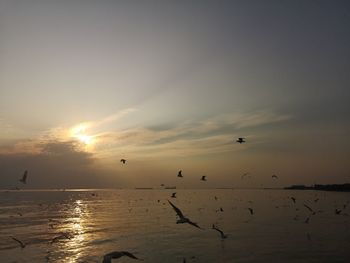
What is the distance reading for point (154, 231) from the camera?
53.6m

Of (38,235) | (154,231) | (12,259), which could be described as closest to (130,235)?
(154,231)

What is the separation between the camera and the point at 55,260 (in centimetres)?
3512

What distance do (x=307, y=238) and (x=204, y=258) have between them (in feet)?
57.5

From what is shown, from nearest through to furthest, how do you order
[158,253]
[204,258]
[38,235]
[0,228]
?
[204,258]
[158,253]
[38,235]
[0,228]

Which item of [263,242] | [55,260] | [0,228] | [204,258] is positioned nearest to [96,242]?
[55,260]

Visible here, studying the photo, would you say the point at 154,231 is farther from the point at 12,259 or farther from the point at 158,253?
the point at 12,259

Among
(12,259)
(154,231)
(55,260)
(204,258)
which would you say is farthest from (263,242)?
(12,259)

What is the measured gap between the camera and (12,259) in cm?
3562

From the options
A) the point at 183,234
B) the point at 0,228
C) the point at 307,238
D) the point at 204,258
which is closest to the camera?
the point at 204,258

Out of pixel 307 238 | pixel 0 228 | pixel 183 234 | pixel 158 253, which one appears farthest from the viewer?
pixel 0 228

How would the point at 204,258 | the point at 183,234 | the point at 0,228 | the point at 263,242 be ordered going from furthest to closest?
the point at 0,228 → the point at 183,234 → the point at 263,242 → the point at 204,258

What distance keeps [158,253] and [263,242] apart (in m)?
13.2

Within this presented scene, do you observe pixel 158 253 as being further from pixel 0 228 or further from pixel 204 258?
pixel 0 228

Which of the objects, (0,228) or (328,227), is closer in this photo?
(328,227)
